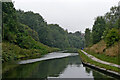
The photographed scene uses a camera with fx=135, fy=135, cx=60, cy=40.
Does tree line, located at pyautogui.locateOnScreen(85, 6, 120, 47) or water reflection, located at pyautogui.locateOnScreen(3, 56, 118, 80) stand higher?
tree line, located at pyautogui.locateOnScreen(85, 6, 120, 47)

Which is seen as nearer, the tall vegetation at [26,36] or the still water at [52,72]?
the still water at [52,72]

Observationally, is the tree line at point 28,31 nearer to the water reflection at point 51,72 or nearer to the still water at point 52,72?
the still water at point 52,72

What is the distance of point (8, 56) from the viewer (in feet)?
89.6

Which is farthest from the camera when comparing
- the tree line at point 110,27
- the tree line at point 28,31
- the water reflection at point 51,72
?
the tree line at point 28,31

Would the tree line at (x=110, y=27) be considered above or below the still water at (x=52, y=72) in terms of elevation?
above

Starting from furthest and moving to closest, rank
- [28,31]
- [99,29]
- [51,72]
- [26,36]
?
[28,31] < [26,36] < [99,29] < [51,72]

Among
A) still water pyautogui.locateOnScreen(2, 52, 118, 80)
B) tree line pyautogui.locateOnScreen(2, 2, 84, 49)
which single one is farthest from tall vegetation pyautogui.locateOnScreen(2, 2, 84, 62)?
still water pyautogui.locateOnScreen(2, 52, 118, 80)

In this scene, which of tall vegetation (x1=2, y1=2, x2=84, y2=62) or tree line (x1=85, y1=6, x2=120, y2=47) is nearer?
tree line (x1=85, y1=6, x2=120, y2=47)

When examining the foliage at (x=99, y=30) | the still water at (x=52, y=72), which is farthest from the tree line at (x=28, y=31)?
the foliage at (x=99, y=30)

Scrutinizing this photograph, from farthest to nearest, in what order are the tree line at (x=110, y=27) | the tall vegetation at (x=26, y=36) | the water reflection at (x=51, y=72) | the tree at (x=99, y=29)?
the tree at (x=99, y=29) → the tall vegetation at (x=26, y=36) → the tree line at (x=110, y=27) → the water reflection at (x=51, y=72)

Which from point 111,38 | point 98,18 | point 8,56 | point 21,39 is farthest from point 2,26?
point 98,18

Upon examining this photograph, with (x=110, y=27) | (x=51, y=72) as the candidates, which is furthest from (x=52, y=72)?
(x=110, y=27)

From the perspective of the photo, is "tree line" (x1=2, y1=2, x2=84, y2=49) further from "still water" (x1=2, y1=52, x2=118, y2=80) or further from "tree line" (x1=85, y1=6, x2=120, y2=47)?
"tree line" (x1=85, y1=6, x2=120, y2=47)

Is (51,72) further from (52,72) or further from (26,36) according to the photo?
(26,36)
